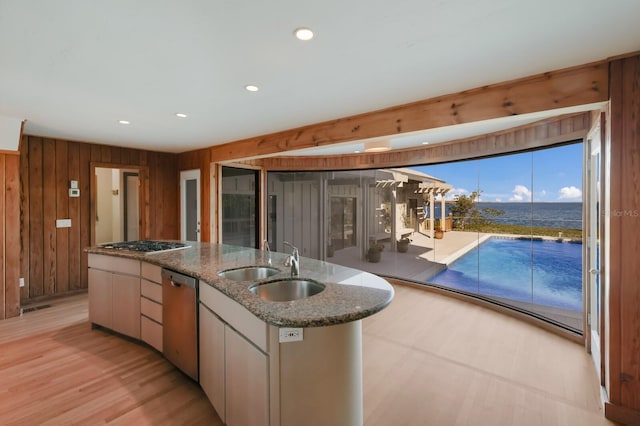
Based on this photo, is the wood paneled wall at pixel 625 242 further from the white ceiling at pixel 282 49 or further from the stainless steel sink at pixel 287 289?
the stainless steel sink at pixel 287 289

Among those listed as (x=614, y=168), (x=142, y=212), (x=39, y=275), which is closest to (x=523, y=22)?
(x=614, y=168)

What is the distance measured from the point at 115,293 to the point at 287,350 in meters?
2.71

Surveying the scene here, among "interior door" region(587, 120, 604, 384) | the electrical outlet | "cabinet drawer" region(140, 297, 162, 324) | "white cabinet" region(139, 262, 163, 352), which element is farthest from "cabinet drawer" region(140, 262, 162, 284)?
"interior door" region(587, 120, 604, 384)

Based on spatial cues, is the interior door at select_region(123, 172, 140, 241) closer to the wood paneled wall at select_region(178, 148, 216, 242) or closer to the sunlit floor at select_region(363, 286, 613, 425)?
the wood paneled wall at select_region(178, 148, 216, 242)

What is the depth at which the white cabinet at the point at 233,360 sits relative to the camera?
5.02 ft

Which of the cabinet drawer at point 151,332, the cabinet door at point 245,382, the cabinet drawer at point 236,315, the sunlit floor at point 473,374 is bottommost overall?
the sunlit floor at point 473,374

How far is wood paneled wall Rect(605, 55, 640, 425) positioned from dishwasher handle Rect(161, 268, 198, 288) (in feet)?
9.89

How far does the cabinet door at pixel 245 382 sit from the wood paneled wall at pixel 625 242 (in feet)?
7.72

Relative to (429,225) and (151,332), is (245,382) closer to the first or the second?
(151,332)

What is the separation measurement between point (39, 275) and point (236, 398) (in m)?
4.70

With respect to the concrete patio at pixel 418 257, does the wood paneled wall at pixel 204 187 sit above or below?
above

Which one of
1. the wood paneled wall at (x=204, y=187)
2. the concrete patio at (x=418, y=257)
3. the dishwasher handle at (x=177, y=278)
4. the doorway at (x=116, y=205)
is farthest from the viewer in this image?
the doorway at (x=116, y=205)

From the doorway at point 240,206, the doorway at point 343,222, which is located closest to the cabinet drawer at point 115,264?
the doorway at point 240,206

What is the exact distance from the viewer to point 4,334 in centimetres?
327
